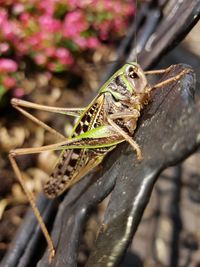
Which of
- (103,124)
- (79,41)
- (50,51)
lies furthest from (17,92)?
(103,124)

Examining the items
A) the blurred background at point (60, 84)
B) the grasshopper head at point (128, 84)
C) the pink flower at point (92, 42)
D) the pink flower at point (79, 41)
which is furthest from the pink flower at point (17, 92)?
the grasshopper head at point (128, 84)

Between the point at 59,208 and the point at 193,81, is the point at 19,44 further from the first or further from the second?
the point at 193,81

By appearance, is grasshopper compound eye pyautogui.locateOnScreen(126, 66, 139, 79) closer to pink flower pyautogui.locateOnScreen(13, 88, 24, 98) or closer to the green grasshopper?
the green grasshopper

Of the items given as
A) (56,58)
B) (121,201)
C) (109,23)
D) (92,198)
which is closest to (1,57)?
(56,58)

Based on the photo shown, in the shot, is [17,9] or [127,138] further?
[17,9]

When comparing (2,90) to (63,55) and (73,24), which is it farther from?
(73,24)

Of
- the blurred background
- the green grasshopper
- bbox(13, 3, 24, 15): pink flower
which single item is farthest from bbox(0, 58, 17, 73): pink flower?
the green grasshopper

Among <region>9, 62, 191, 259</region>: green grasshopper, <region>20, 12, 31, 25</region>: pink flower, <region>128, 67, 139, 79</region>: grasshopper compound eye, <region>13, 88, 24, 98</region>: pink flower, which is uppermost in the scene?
<region>128, 67, 139, 79</region>: grasshopper compound eye

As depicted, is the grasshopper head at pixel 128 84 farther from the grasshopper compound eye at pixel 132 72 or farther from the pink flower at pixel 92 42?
the pink flower at pixel 92 42
